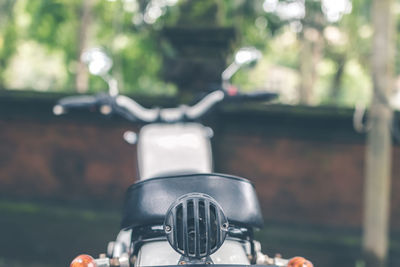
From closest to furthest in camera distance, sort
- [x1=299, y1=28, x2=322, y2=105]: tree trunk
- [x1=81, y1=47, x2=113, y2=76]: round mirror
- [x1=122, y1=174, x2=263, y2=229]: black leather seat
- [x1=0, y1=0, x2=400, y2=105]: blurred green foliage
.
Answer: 1. [x1=122, y1=174, x2=263, y2=229]: black leather seat
2. [x1=81, y1=47, x2=113, y2=76]: round mirror
3. [x1=0, y1=0, x2=400, y2=105]: blurred green foliage
4. [x1=299, y1=28, x2=322, y2=105]: tree trunk

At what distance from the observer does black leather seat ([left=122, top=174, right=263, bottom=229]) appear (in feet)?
5.92

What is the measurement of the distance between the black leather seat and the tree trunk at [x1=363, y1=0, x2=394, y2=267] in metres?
2.78

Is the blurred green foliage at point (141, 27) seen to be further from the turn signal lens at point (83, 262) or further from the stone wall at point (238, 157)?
the turn signal lens at point (83, 262)

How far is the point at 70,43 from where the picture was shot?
1584cm

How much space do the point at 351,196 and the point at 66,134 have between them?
143 inches

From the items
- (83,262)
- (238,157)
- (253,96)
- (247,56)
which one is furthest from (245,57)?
(83,262)

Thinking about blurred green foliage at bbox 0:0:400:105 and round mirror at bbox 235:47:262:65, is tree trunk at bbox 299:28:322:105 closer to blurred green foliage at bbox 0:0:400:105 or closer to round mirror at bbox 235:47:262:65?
blurred green foliage at bbox 0:0:400:105

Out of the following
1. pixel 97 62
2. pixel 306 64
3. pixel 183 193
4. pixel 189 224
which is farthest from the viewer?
pixel 306 64

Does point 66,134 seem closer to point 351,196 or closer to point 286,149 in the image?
point 286,149

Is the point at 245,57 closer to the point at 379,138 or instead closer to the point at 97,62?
the point at 97,62

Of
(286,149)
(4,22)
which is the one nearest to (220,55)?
(286,149)

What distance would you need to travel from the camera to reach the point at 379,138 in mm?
4238

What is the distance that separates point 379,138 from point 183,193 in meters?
3.09

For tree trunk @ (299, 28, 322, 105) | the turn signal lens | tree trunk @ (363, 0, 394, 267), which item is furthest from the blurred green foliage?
the turn signal lens
